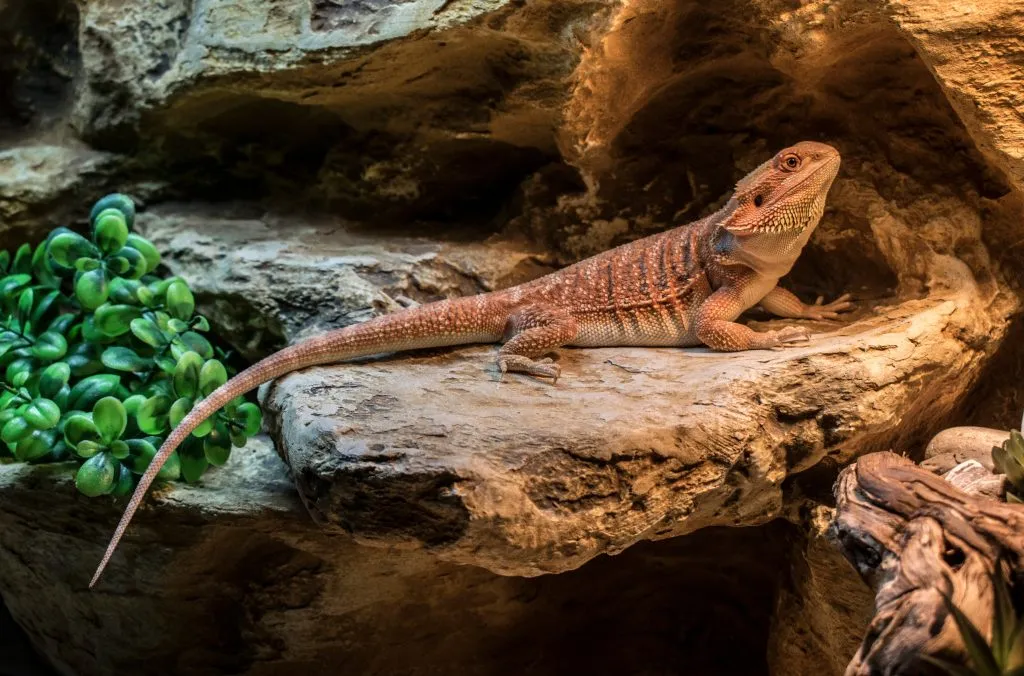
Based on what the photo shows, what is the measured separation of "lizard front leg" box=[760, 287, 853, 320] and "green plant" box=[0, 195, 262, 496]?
213 centimetres

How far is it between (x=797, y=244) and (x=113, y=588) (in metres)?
2.95

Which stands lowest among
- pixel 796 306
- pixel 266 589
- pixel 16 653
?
pixel 16 653

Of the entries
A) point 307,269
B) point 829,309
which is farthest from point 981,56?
point 307,269

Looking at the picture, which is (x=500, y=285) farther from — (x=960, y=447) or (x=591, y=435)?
(x=960, y=447)

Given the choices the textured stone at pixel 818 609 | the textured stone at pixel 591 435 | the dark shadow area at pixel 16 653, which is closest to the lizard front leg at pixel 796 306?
the textured stone at pixel 591 435

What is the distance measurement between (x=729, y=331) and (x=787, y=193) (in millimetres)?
565

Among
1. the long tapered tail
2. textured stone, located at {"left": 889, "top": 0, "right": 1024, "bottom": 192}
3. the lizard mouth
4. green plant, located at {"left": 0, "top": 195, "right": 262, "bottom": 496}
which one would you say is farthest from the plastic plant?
green plant, located at {"left": 0, "top": 195, "right": 262, "bottom": 496}

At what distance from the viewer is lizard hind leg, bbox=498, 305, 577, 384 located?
3.26 metres

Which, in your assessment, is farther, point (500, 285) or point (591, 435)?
point (500, 285)

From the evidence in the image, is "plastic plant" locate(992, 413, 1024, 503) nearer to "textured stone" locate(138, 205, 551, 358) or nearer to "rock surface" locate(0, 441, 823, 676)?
"rock surface" locate(0, 441, 823, 676)

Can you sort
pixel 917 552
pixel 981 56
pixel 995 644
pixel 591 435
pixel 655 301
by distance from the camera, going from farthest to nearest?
pixel 655 301
pixel 981 56
pixel 591 435
pixel 917 552
pixel 995 644

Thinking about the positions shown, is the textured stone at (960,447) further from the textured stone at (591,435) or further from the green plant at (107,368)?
the green plant at (107,368)

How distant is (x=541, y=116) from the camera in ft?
12.4

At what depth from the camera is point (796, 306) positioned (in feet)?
12.1
